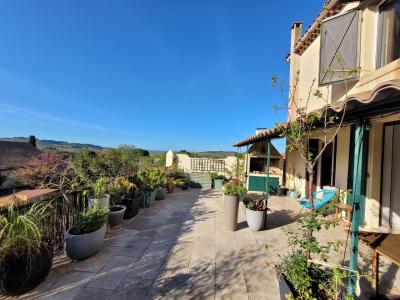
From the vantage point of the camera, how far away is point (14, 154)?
2247 centimetres

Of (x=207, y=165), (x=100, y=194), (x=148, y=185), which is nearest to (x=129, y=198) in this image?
(x=100, y=194)

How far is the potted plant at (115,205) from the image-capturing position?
16.3ft

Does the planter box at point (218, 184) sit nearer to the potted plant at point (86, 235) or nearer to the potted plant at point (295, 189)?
the potted plant at point (295, 189)

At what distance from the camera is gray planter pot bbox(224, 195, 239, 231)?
496 cm

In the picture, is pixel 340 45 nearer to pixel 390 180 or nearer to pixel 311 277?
pixel 390 180

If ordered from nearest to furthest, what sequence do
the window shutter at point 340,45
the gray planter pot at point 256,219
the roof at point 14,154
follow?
1. the window shutter at point 340,45
2. the gray planter pot at point 256,219
3. the roof at point 14,154

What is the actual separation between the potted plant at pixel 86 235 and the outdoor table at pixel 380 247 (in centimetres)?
403

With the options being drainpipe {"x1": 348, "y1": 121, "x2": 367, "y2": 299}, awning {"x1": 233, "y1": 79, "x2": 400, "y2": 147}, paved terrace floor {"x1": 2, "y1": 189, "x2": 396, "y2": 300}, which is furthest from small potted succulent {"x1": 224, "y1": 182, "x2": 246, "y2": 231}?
awning {"x1": 233, "y1": 79, "x2": 400, "y2": 147}

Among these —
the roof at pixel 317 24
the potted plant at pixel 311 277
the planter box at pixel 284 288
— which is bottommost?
the planter box at pixel 284 288

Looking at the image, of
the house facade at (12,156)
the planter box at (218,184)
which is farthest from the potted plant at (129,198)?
the house facade at (12,156)

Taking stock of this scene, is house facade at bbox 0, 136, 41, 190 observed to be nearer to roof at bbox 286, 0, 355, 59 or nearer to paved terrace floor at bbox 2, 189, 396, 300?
paved terrace floor at bbox 2, 189, 396, 300

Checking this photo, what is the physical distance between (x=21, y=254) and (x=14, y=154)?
26533 millimetres

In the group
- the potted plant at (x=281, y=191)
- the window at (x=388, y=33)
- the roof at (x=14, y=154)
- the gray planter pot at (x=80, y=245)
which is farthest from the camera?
the roof at (x=14, y=154)

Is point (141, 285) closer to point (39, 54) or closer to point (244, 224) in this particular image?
point (244, 224)
